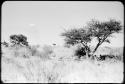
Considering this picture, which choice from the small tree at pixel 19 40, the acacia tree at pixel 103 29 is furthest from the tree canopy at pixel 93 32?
the small tree at pixel 19 40

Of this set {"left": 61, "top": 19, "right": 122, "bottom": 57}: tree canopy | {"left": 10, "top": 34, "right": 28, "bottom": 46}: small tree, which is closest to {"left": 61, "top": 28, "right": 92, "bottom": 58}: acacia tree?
{"left": 61, "top": 19, "right": 122, "bottom": 57}: tree canopy

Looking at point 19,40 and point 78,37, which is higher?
point 78,37

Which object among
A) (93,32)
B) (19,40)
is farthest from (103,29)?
(19,40)

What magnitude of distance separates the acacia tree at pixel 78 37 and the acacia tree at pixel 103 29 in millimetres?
558

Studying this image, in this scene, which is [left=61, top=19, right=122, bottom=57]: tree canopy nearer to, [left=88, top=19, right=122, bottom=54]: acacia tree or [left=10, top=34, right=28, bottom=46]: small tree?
[left=88, top=19, right=122, bottom=54]: acacia tree

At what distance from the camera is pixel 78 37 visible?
14867 millimetres

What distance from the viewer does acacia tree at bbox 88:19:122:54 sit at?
14.5 metres

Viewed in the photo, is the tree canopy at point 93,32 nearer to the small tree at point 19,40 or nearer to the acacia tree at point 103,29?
the acacia tree at point 103,29

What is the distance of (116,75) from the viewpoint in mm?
6031

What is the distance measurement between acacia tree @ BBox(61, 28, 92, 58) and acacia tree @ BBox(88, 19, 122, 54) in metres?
0.56

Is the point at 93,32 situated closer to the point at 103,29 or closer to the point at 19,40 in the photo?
the point at 103,29

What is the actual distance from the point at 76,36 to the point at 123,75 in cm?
890

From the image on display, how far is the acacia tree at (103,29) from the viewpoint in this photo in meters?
14.5

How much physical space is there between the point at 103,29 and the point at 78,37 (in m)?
2.22
